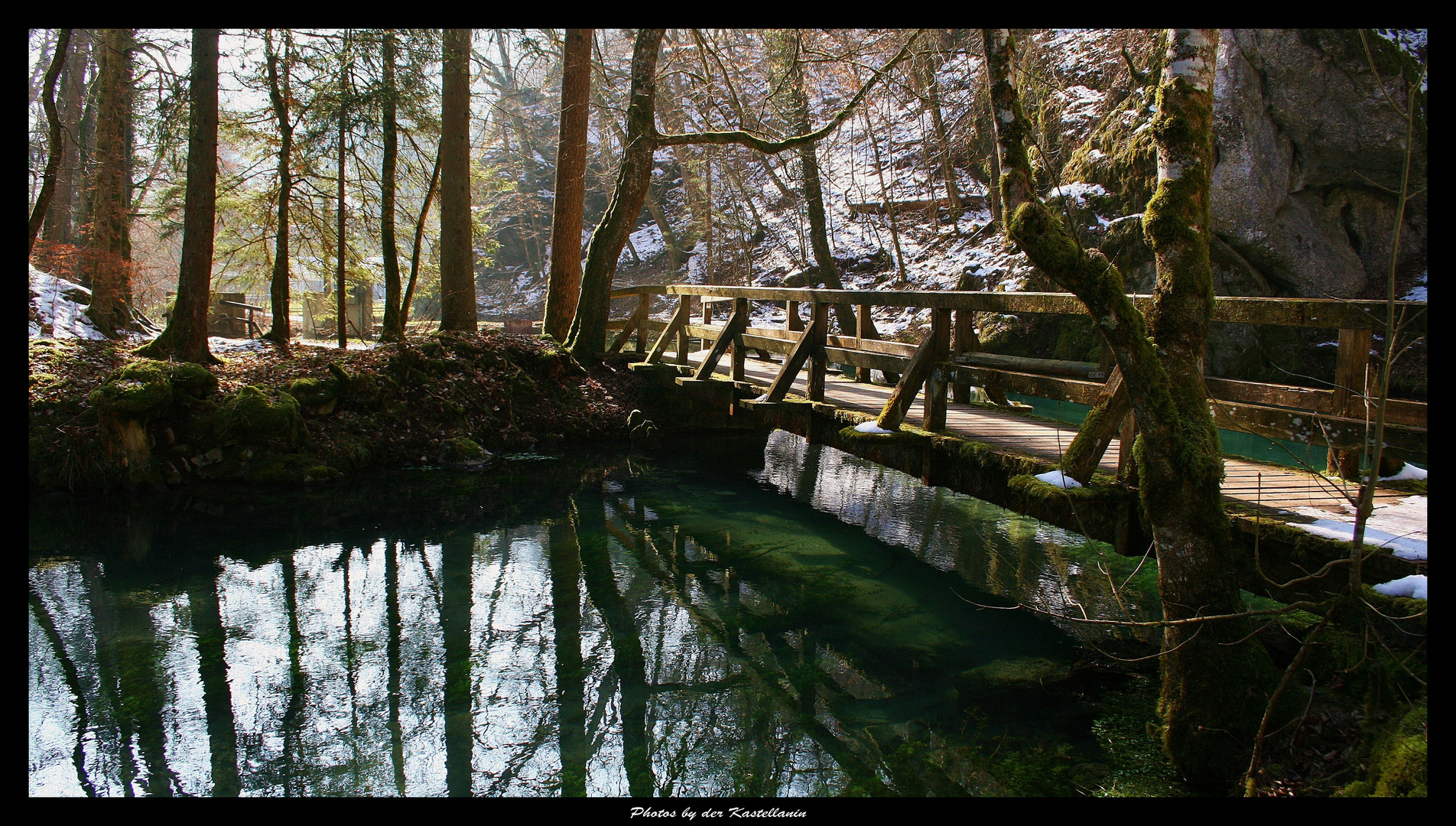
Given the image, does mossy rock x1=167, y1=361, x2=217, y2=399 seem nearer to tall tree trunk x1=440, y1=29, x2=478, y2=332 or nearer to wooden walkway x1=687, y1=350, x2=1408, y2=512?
tall tree trunk x1=440, y1=29, x2=478, y2=332

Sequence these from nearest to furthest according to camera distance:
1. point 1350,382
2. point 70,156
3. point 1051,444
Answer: point 1350,382 < point 1051,444 < point 70,156

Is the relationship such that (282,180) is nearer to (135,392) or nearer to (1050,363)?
(135,392)

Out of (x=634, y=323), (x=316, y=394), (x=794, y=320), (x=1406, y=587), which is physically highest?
(x=634, y=323)

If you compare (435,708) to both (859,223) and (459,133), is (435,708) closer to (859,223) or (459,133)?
(459,133)

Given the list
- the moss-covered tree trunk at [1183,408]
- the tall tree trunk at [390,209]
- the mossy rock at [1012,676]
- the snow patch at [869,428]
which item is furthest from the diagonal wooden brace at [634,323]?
the moss-covered tree trunk at [1183,408]

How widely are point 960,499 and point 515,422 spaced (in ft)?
22.3

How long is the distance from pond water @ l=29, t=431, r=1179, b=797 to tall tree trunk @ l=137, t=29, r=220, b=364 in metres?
3.04

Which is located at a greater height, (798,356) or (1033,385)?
(798,356)

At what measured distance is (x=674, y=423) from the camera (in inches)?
544

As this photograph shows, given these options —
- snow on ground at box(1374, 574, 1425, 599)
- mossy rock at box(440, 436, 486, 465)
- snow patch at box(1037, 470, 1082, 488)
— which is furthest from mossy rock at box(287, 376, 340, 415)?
snow on ground at box(1374, 574, 1425, 599)

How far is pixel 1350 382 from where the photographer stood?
176 inches

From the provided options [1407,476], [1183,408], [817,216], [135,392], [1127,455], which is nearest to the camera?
[1183,408]

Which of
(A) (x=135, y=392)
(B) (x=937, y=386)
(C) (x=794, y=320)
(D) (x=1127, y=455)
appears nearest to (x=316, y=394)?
(A) (x=135, y=392)

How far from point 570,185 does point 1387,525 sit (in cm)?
1240
